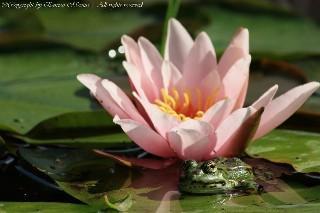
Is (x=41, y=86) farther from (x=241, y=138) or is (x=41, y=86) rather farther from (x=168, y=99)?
(x=241, y=138)

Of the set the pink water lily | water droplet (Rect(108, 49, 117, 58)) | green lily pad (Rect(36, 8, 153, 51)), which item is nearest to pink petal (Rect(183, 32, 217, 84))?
the pink water lily

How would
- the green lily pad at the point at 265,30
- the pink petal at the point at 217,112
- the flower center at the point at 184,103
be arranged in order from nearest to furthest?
1. the pink petal at the point at 217,112
2. the flower center at the point at 184,103
3. the green lily pad at the point at 265,30

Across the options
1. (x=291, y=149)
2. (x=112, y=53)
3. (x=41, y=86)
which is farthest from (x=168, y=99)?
(x=112, y=53)

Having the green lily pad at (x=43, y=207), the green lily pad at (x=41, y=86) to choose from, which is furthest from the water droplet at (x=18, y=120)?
the green lily pad at (x=43, y=207)

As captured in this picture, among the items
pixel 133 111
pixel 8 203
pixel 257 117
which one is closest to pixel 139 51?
pixel 133 111

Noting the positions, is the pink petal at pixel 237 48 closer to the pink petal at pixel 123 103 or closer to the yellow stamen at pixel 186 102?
the yellow stamen at pixel 186 102
